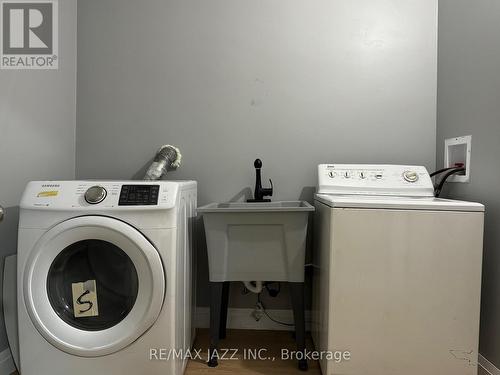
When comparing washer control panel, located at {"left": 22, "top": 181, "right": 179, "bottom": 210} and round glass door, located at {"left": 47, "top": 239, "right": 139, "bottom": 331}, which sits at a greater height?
washer control panel, located at {"left": 22, "top": 181, "right": 179, "bottom": 210}

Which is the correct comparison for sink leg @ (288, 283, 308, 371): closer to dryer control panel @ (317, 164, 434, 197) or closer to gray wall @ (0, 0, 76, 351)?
dryer control panel @ (317, 164, 434, 197)

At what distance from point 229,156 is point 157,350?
1.06m

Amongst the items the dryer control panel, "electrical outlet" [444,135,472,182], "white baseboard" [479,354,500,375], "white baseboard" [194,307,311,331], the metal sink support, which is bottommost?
"white baseboard" [194,307,311,331]

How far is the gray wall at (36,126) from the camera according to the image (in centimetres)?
131

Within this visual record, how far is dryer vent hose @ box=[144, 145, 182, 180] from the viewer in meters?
1.59

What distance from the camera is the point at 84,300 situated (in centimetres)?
120

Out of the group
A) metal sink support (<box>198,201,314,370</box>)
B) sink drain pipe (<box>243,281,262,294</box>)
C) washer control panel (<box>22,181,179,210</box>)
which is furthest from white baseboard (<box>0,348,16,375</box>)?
sink drain pipe (<box>243,281,262,294</box>)

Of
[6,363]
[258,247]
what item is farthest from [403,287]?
[6,363]

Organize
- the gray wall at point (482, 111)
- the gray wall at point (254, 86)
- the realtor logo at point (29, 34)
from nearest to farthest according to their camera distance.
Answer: the gray wall at point (482, 111) → the realtor logo at point (29, 34) → the gray wall at point (254, 86)

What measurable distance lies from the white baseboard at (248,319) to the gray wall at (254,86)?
0.07 metres

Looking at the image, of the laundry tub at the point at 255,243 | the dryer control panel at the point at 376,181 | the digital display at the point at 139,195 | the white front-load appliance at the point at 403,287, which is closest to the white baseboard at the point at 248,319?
the laundry tub at the point at 255,243

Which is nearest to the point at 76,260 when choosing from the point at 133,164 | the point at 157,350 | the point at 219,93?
the point at 157,350

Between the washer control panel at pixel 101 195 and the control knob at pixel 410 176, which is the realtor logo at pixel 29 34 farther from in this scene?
the control knob at pixel 410 176

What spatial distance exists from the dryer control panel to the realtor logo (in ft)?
5.40
